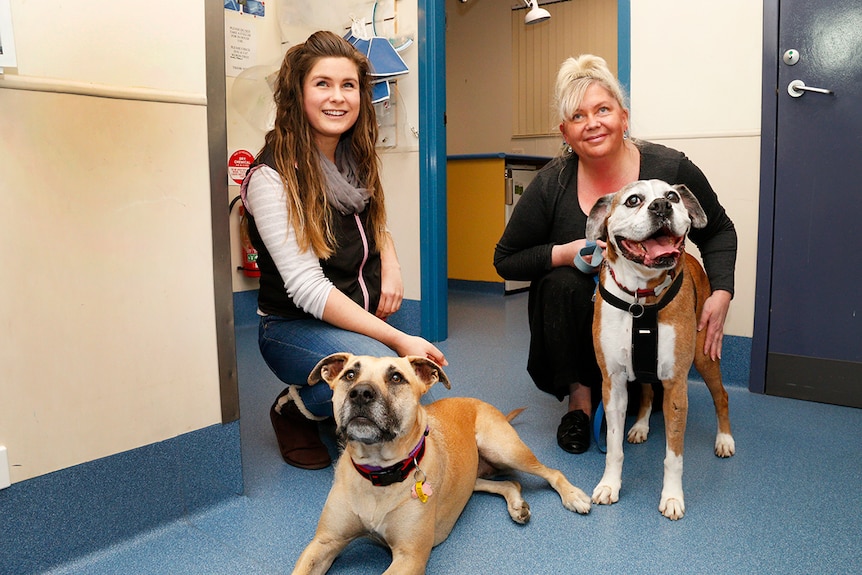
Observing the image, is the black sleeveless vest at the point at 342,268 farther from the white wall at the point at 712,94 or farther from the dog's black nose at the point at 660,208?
the white wall at the point at 712,94

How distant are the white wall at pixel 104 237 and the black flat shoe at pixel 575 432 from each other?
3.56ft

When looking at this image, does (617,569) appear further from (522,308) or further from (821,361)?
(522,308)

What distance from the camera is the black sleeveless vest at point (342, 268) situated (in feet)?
6.32

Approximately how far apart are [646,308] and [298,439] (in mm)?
1130

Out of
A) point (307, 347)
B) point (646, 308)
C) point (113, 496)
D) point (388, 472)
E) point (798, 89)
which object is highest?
point (798, 89)

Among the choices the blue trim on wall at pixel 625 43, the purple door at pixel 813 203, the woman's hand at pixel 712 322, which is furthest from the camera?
the blue trim on wall at pixel 625 43

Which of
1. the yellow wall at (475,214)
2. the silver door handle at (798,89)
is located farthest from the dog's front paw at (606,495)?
the yellow wall at (475,214)

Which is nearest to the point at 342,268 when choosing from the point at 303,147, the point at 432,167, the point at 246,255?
the point at 303,147

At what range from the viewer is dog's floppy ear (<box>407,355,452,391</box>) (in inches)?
56.9

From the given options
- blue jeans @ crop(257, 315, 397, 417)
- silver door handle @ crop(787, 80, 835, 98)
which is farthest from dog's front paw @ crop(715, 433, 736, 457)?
silver door handle @ crop(787, 80, 835, 98)

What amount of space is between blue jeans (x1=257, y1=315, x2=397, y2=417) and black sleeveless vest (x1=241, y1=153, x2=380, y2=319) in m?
0.05

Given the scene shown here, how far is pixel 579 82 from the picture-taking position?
2002 millimetres

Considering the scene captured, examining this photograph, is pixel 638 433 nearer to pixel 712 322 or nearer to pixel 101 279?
pixel 712 322

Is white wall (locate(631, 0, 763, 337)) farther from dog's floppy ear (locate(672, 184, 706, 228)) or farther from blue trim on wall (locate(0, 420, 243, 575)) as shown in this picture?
blue trim on wall (locate(0, 420, 243, 575))
